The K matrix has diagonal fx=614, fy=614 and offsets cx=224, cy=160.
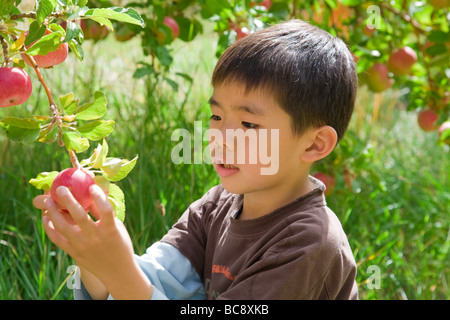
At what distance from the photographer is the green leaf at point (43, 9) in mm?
883

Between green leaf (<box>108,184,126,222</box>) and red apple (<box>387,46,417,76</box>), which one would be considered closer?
green leaf (<box>108,184,126,222</box>)

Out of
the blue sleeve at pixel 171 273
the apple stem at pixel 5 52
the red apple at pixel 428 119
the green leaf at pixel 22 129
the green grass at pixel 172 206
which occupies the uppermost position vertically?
the apple stem at pixel 5 52

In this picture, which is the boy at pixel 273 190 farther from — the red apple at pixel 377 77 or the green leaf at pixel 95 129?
the red apple at pixel 377 77

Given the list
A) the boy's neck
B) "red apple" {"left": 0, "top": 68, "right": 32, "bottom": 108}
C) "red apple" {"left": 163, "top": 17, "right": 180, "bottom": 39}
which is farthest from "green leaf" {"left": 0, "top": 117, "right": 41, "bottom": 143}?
"red apple" {"left": 163, "top": 17, "right": 180, "bottom": 39}

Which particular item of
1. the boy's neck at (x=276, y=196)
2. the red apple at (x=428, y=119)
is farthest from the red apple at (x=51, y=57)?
the red apple at (x=428, y=119)

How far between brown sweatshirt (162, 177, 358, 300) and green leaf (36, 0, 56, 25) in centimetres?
55

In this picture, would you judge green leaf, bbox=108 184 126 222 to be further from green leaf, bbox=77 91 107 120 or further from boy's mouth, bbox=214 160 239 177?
boy's mouth, bbox=214 160 239 177

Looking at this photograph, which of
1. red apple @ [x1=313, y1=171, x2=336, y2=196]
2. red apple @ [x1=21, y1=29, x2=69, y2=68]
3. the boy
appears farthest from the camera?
red apple @ [x1=313, y1=171, x2=336, y2=196]

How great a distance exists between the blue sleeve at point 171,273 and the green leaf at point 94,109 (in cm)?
45

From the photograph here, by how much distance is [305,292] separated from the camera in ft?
3.56

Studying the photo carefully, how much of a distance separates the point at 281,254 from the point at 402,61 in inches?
47.3

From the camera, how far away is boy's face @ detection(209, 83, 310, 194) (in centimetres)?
116

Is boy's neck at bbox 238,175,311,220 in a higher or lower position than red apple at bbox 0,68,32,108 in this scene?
lower
